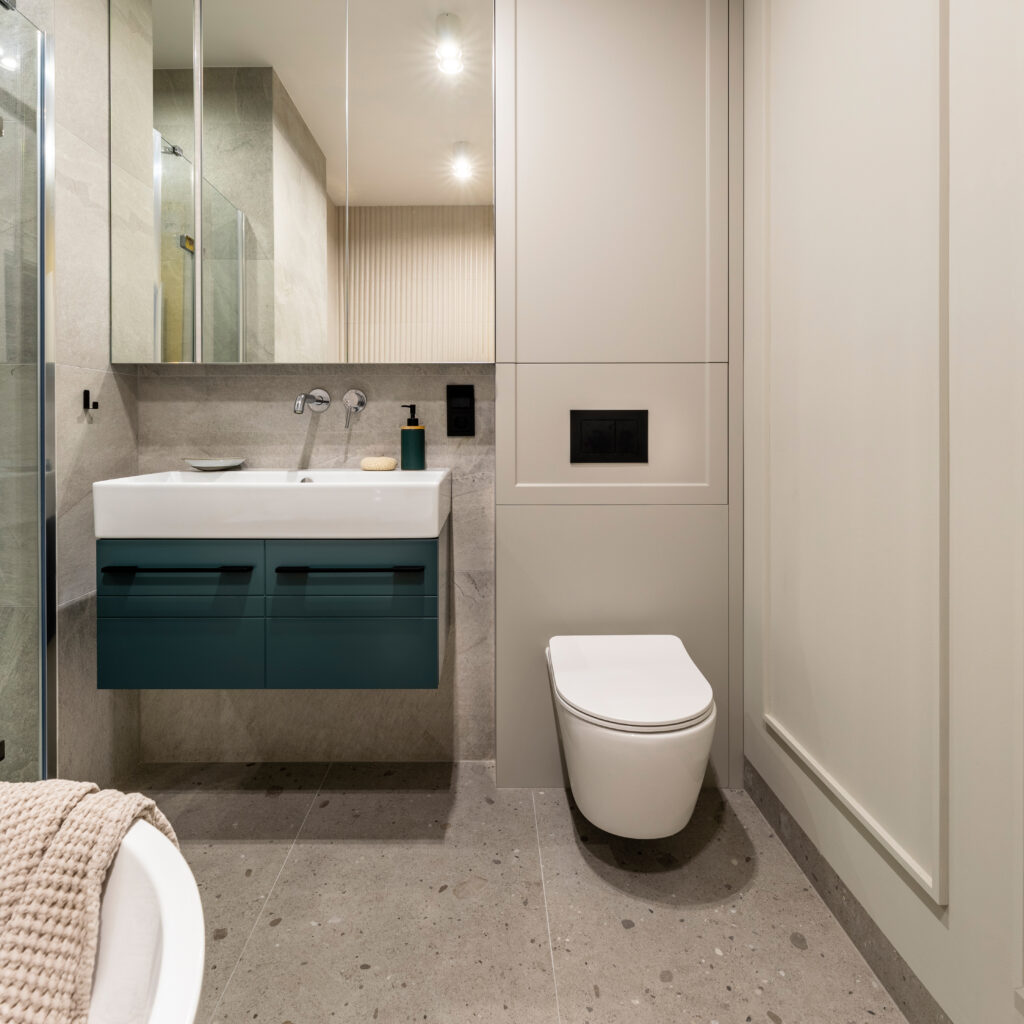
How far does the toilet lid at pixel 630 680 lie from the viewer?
132cm

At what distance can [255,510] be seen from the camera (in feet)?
4.95

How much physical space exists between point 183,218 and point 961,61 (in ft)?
6.11

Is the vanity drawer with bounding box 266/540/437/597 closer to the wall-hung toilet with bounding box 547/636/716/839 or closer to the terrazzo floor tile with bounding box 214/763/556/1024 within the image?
the wall-hung toilet with bounding box 547/636/716/839

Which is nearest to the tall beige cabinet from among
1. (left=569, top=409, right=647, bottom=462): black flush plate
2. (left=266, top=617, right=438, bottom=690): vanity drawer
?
(left=569, top=409, right=647, bottom=462): black flush plate

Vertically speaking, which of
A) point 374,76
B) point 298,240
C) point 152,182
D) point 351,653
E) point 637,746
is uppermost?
point 374,76

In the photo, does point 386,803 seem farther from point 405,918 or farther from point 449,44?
point 449,44

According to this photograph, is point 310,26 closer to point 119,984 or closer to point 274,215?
point 274,215

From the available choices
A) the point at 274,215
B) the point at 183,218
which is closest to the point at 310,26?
the point at 274,215

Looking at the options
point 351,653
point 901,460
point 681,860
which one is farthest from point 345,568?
point 901,460

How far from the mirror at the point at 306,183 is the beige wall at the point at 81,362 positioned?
0.21 ft

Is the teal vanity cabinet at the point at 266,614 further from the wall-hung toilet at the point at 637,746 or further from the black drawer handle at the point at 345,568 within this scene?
the wall-hung toilet at the point at 637,746

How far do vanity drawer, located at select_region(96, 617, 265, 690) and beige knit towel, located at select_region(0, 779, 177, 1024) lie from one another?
2.72 ft

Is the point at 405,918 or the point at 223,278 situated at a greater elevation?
the point at 223,278

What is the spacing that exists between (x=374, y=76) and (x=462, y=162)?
1.13ft
